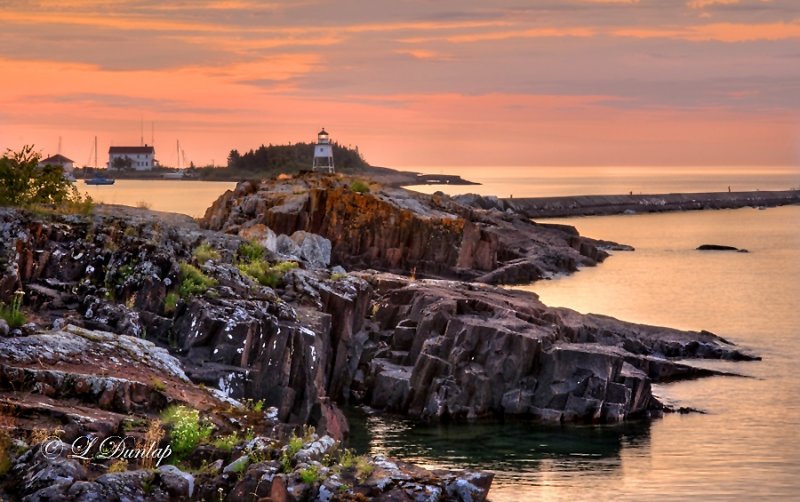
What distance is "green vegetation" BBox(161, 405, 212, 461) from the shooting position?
23.6 m

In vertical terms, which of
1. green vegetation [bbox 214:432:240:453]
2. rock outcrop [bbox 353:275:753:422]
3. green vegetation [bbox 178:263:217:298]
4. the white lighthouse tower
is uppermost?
the white lighthouse tower

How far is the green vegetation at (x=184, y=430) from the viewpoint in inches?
930

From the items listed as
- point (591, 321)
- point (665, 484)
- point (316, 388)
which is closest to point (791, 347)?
point (591, 321)

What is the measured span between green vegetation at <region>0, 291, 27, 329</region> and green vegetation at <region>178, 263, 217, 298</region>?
13.6 feet

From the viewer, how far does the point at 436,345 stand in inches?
1583

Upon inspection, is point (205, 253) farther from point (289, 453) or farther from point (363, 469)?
point (363, 469)

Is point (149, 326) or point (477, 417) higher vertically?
point (149, 326)

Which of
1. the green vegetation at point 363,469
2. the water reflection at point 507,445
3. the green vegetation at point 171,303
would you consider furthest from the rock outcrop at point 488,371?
the green vegetation at point 363,469

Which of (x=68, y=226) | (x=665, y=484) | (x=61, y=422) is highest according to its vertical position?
(x=68, y=226)

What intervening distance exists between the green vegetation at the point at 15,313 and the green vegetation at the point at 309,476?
9509mm

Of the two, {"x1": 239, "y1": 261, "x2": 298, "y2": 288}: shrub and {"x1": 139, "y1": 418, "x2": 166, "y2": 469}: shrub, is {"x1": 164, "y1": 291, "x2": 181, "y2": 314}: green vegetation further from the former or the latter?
{"x1": 139, "y1": 418, "x2": 166, "y2": 469}: shrub

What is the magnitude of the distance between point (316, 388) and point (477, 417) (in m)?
7.35

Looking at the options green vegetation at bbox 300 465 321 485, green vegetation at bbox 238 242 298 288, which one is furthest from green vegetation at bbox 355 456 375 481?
green vegetation at bbox 238 242 298 288

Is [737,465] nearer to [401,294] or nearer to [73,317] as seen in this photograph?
[401,294]
